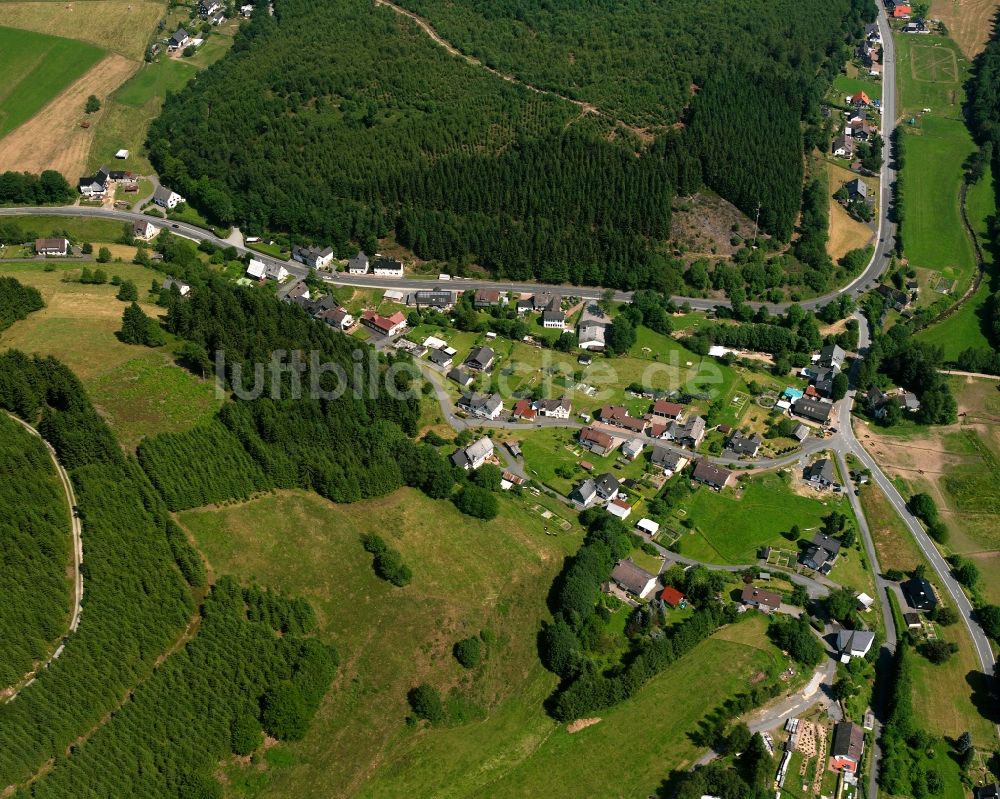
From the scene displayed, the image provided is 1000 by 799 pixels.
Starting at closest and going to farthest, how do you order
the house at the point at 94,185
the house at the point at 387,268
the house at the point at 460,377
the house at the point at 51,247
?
the house at the point at 460,377
the house at the point at 51,247
the house at the point at 387,268
the house at the point at 94,185

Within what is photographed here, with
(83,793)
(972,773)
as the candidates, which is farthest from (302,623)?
(972,773)

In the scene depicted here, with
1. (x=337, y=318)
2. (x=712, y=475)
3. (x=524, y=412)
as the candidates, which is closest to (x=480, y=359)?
(x=524, y=412)

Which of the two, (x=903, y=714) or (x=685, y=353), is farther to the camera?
(x=685, y=353)

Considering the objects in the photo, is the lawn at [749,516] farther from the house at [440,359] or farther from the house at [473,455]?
the house at [440,359]

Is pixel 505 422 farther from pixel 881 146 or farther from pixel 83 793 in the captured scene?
pixel 881 146

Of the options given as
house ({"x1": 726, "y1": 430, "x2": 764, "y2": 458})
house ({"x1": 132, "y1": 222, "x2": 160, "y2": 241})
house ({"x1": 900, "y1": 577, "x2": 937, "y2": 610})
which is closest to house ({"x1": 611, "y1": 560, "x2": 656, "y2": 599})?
house ({"x1": 726, "y1": 430, "x2": 764, "y2": 458})

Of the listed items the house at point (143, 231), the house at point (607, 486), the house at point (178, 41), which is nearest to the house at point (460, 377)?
the house at point (607, 486)

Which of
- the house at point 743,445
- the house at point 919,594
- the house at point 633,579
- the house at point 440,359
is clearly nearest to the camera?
the house at point 919,594
